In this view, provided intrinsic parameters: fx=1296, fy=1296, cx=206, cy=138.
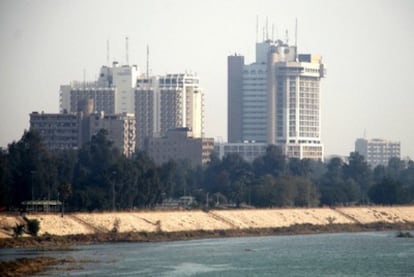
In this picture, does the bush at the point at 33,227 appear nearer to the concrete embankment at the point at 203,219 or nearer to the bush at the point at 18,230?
the bush at the point at 18,230

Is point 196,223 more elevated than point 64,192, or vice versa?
point 64,192

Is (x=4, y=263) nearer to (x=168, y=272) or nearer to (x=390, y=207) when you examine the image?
(x=168, y=272)

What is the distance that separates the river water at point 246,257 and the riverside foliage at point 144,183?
2102 centimetres

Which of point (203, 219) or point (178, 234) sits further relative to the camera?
point (203, 219)

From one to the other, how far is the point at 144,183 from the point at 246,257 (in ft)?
151

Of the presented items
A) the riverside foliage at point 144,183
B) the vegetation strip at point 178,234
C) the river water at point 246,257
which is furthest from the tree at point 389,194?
the river water at point 246,257

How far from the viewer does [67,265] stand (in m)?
82.5

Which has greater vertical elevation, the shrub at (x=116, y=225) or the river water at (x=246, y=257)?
the shrub at (x=116, y=225)

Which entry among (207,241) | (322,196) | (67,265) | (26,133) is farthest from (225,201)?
(67,265)

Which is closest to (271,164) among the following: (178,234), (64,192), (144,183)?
(144,183)

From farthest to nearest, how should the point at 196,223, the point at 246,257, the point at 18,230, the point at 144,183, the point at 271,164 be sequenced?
the point at 271,164 → the point at 144,183 → the point at 196,223 → the point at 18,230 → the point at 246,257

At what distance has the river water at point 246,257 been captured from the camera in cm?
8225

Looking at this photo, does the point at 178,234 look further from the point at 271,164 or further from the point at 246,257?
the point at 271,164

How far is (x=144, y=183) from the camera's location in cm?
13912
